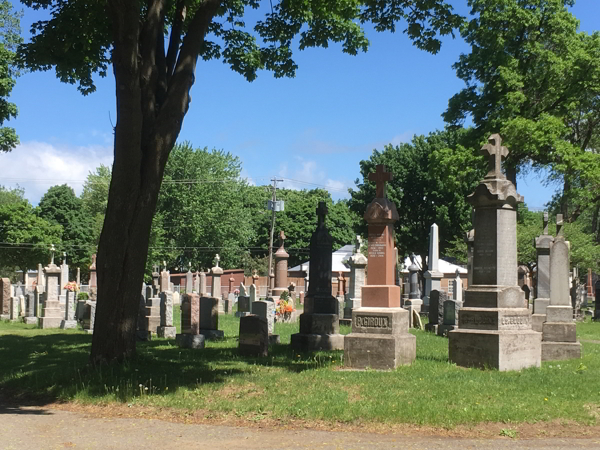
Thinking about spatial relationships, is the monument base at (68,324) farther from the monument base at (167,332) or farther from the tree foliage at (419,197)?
the tree foliage at (419,197)

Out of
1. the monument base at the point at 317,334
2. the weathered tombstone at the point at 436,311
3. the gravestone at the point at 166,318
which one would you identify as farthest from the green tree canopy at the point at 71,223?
the monument base at the point at 317,334

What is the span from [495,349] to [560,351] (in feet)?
10.1

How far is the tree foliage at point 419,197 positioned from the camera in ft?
136

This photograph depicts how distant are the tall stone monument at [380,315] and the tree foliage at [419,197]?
95.7ft

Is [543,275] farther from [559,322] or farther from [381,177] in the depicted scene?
[381,177]

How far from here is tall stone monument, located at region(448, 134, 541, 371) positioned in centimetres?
1084

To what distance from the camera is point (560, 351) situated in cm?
1303

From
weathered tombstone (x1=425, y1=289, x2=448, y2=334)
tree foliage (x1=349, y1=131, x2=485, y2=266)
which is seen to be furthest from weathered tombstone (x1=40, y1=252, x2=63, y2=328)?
tree foliage (x1=349, y1=131, x2=485, y2=266)

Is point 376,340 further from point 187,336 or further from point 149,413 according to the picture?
point 187,336

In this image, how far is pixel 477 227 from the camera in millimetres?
11672

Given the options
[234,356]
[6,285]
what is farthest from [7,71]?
[234,356]

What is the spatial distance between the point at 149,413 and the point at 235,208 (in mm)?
52504

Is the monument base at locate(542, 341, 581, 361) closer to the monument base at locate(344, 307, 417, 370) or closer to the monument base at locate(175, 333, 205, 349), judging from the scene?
the monument base at locate(344, 307, 417, 370)

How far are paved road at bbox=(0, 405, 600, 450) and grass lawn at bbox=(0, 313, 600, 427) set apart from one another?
19.6 inches
